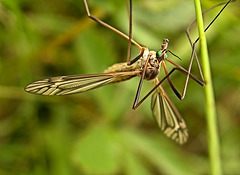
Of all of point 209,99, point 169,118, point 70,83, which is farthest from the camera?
point 169,118

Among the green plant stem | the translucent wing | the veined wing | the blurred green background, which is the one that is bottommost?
the green plant stem

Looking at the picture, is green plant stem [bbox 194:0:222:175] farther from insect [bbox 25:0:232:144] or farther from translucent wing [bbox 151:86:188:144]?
translucent wing [bbox 151:86:188:144]

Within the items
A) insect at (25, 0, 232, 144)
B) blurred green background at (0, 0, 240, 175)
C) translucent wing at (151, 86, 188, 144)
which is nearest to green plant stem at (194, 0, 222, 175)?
insect at (25, 0, 232, 144)

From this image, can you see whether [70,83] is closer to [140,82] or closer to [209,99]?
[140,82]

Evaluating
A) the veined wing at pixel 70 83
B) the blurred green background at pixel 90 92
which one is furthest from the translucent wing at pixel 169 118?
the blurred green background at pixel 90 92

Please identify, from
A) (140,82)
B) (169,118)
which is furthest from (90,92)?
(140,82)

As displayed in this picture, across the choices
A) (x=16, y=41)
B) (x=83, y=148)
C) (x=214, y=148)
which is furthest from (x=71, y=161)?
(x=214, y=148)

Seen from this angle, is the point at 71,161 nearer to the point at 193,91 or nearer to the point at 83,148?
the point at 83,148
